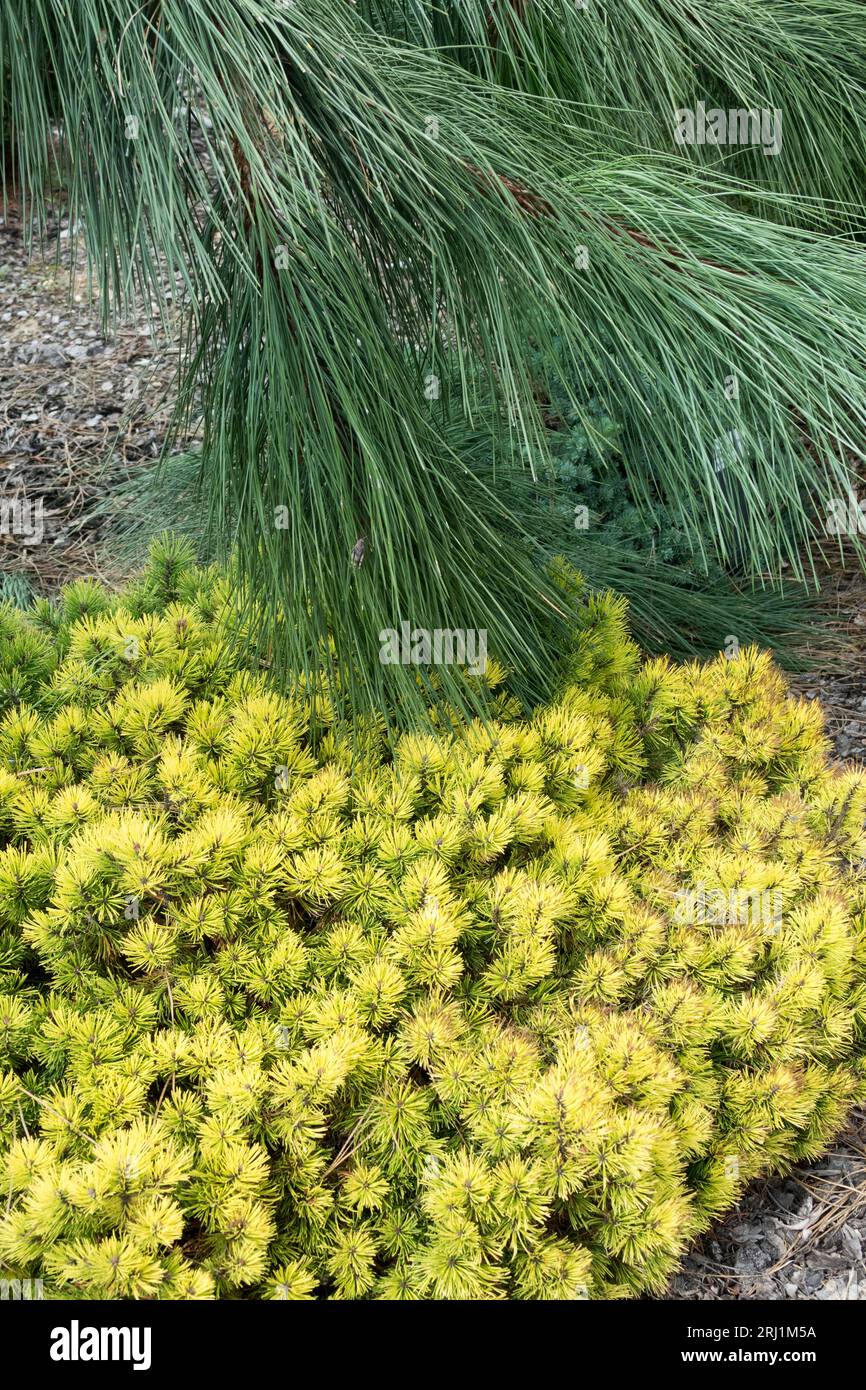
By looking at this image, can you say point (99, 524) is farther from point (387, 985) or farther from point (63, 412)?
point (387, 985)

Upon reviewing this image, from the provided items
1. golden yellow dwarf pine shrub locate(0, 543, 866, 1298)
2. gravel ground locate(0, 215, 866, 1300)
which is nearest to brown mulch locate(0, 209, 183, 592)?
gravel ground locate(0, 215, 866, 1300)

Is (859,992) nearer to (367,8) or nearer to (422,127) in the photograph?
(422,127)

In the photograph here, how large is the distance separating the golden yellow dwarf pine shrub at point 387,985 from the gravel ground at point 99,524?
0.07 meters

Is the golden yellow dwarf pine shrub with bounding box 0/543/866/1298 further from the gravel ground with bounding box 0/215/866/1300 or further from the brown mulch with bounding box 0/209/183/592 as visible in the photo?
the brown mulch with bounding box 0/209/183/592

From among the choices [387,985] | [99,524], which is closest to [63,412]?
[99,524]

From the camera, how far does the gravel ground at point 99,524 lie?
993mm

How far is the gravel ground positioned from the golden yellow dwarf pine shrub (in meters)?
0.07

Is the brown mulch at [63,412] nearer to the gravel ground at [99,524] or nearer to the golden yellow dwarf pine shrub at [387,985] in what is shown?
the gravel ground at [99,524]

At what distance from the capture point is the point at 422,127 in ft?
3.04

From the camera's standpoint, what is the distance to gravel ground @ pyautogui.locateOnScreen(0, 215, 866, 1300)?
39.1 inches

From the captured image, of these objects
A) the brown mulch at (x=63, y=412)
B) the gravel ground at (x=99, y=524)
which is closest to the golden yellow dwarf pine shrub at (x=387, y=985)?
the gravel ground at (x=99, y=524)

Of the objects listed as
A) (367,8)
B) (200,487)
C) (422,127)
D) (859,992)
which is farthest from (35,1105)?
(367,8)

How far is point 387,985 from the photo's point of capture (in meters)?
0.91

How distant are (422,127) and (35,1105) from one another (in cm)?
89
